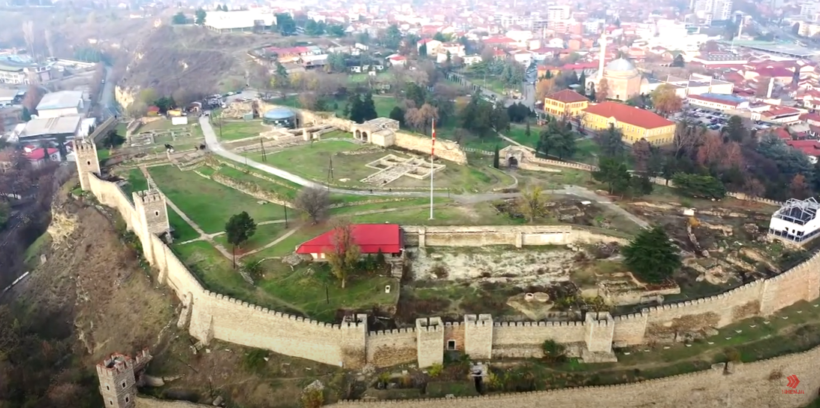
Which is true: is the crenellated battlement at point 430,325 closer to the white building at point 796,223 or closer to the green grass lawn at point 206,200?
the green grass lawn at point 206,200

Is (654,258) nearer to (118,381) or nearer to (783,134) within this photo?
(118,381)

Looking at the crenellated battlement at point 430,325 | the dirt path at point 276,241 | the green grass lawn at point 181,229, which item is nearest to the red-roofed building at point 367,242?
the dirt path at point 276,241

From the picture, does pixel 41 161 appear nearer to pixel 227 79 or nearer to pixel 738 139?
pixel 227 79

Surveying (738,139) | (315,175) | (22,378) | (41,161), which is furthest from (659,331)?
(41,161)

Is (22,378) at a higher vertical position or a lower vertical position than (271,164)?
lower

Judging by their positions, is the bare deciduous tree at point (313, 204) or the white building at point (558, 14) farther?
the white building at point (558, 14)

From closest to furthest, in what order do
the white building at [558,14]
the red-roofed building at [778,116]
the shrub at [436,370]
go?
1. the shrub at [436,370]
2. the red-roofed building at [778,116]
3. the white building at [558,14]
